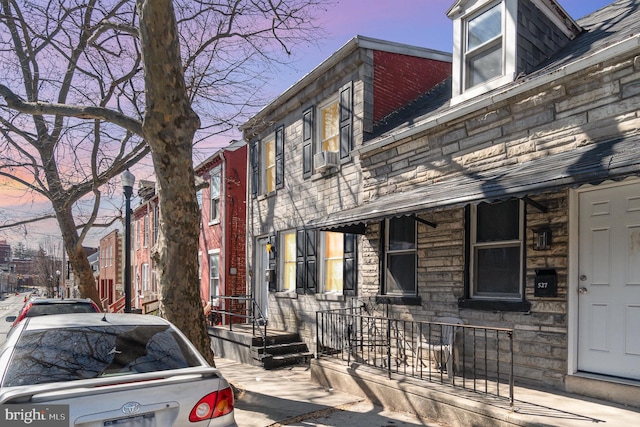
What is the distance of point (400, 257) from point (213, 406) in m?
5.02

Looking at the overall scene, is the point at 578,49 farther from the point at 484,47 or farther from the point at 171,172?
the point at 171,172

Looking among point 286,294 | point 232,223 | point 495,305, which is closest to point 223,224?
point 232,223

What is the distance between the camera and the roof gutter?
476cm

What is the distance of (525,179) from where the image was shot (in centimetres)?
477

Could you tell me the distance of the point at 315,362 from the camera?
7410 mm

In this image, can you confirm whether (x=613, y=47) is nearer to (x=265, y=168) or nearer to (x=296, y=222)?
(x=296, y=222)

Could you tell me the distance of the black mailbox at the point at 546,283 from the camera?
5223 millimetres

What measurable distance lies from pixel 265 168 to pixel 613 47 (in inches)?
364

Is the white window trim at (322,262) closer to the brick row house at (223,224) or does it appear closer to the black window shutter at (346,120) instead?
the black window shutter at (346,120)

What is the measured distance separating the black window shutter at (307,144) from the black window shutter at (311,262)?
1.41 meters

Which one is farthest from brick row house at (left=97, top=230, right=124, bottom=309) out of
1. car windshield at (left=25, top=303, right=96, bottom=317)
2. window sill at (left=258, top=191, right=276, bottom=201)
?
car windshield at (left=25, top=303, right=96, bottom=317)

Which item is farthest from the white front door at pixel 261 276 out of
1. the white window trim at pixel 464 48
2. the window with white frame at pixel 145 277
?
the window with white frame at pixel 145 277

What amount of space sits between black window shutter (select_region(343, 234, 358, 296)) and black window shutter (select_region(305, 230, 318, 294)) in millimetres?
1158

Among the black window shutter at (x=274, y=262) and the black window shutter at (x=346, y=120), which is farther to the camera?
the black window shutter at (x=274, y=262)
